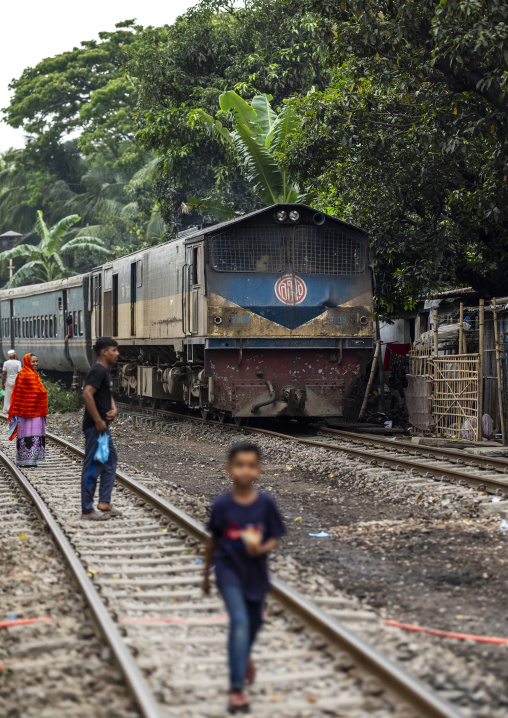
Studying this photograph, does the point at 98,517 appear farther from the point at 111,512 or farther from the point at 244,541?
the point at 244,541

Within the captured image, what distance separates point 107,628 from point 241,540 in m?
1.21

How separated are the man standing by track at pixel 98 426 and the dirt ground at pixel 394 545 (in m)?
1.50

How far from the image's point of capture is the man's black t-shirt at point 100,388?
8.30m

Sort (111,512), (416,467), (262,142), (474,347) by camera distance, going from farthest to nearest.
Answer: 1. (262,142)
2. (474,347)
3. (416,467)
4. (111,512)

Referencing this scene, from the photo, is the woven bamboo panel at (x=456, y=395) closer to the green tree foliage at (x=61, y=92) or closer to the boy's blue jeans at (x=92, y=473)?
the boy's blue jeans at (x=92, y=473)

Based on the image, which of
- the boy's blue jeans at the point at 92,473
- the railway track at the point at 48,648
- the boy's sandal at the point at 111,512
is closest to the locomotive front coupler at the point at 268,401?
the boy's sandal at the point at 111,512

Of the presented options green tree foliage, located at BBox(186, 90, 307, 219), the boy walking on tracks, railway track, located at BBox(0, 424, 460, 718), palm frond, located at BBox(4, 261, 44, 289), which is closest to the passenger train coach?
green tree foliage, located at BBox(186, 90, 307, 219)

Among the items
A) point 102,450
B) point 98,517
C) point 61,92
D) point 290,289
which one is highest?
point 61,92

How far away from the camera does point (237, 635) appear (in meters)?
4.10

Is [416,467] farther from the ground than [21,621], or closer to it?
farther from the ground

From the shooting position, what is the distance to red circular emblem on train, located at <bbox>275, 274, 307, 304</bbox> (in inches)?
580

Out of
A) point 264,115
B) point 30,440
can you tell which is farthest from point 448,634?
point 264,115

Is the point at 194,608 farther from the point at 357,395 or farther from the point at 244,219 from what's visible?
the point at 357,395

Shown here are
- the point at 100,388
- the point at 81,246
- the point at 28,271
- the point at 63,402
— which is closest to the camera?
the point at 100,388
